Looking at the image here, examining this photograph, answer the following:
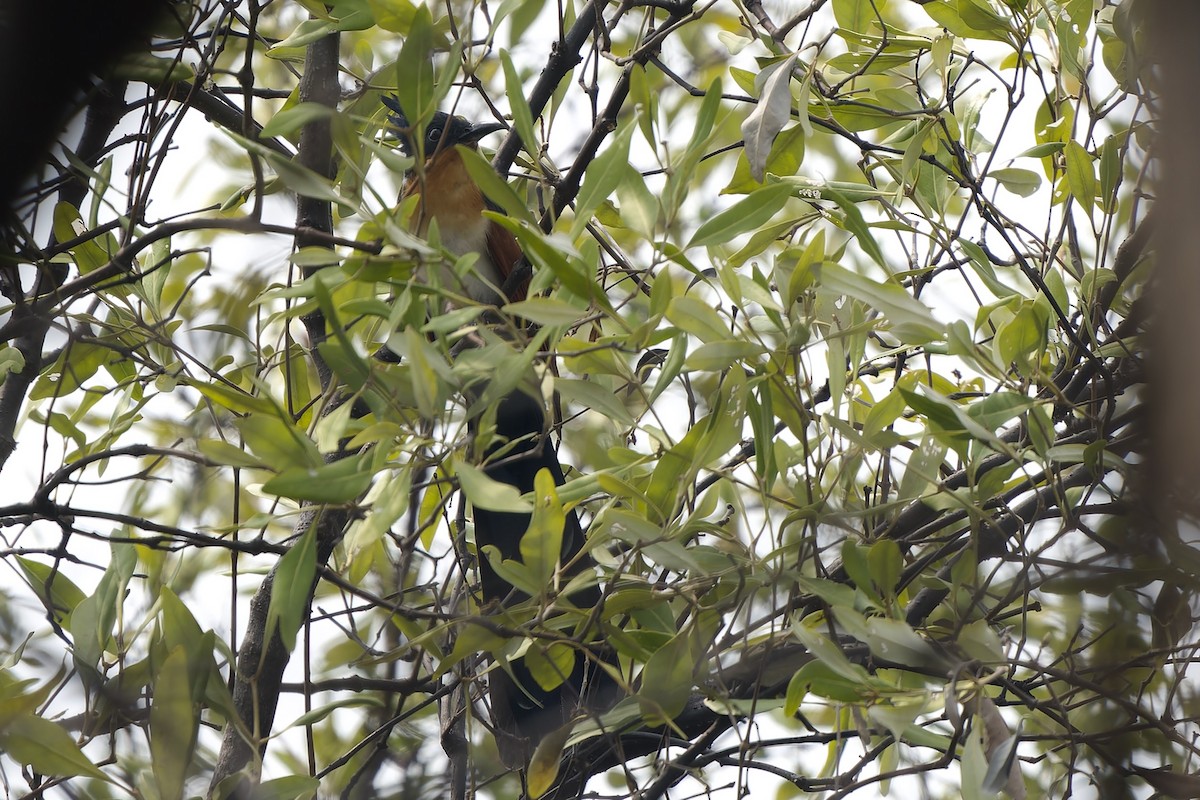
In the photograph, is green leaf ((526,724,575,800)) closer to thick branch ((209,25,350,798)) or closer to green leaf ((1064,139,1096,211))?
thick branch ((209,25,350,798))

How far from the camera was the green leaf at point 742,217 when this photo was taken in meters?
1.38

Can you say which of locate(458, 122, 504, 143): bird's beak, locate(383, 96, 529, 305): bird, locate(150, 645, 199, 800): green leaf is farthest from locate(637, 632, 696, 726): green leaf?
locate(458, 122, 504, 143): bird's beak

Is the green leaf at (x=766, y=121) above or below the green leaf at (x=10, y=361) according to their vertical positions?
below

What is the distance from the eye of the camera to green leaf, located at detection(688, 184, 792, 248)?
138 cm

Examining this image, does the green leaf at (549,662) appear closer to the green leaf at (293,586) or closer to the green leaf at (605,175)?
the green leaf at (293,586)

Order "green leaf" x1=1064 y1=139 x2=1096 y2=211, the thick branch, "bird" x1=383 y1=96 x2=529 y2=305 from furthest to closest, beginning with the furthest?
"bird" x1=383 y1=96 x2=529 y2=305, the thick branch, "green leaf" x1=1064 y1=139 x2=1096 y2=211

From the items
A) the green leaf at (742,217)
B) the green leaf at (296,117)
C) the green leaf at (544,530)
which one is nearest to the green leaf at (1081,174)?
the green leaf at (742,217)

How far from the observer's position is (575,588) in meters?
1.40

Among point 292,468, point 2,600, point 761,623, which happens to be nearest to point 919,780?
point 761,623

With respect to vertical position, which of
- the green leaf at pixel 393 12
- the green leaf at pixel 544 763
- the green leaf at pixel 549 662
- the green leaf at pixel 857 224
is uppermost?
the green leaf at pixel 393 12

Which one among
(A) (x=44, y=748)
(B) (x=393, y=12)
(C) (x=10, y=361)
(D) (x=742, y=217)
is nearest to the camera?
(A) (x=44, y=748)

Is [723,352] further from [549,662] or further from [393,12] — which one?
[393,12]

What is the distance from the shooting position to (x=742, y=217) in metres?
1.39

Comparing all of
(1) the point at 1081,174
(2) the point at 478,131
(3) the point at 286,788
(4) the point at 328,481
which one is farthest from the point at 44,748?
(2) the point at 478,131
